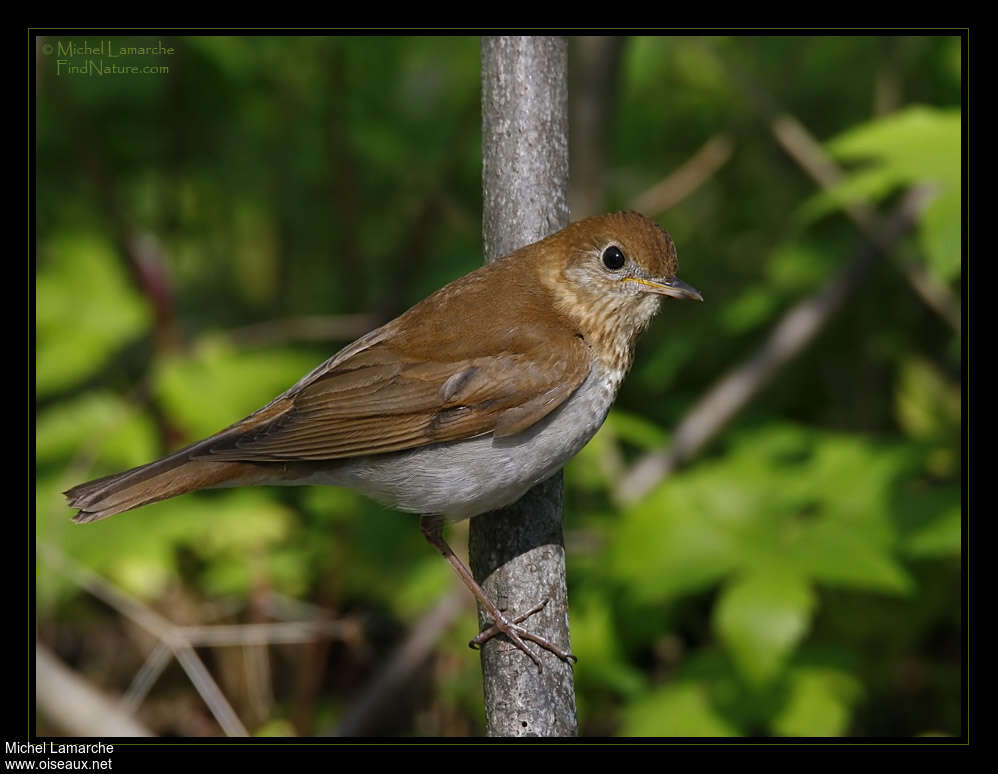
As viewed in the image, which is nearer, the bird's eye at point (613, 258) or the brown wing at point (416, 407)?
the brown wing at point (416, 407)

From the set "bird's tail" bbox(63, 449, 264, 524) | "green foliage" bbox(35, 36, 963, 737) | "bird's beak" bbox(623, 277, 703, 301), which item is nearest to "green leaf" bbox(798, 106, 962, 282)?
"green foliage" bbox(35, 36, 963, 737)

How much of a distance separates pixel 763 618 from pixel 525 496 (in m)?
1.07

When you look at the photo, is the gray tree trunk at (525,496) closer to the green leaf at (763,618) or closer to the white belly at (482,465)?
the white belly at (482,465)

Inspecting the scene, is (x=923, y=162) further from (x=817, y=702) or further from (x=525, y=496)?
(x=817, y=702)

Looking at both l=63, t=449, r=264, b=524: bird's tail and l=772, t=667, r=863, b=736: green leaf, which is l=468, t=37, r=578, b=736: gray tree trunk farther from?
l=772, t=667, r=863, b=736: green leaf

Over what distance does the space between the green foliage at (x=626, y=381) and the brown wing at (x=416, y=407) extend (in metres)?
1.22

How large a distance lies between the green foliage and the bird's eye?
3.41 ft

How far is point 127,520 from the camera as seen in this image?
190 inches

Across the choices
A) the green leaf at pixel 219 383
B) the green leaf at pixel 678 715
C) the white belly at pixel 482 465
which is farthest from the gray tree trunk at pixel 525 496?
the green leaf at pixel 219 383

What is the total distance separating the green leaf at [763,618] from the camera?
3.81 meters

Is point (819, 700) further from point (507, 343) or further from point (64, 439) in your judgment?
point (64, 439)

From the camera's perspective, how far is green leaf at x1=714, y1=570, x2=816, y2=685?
12.5ft

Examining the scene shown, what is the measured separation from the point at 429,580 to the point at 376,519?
426 mm

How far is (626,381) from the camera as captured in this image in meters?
5.52
